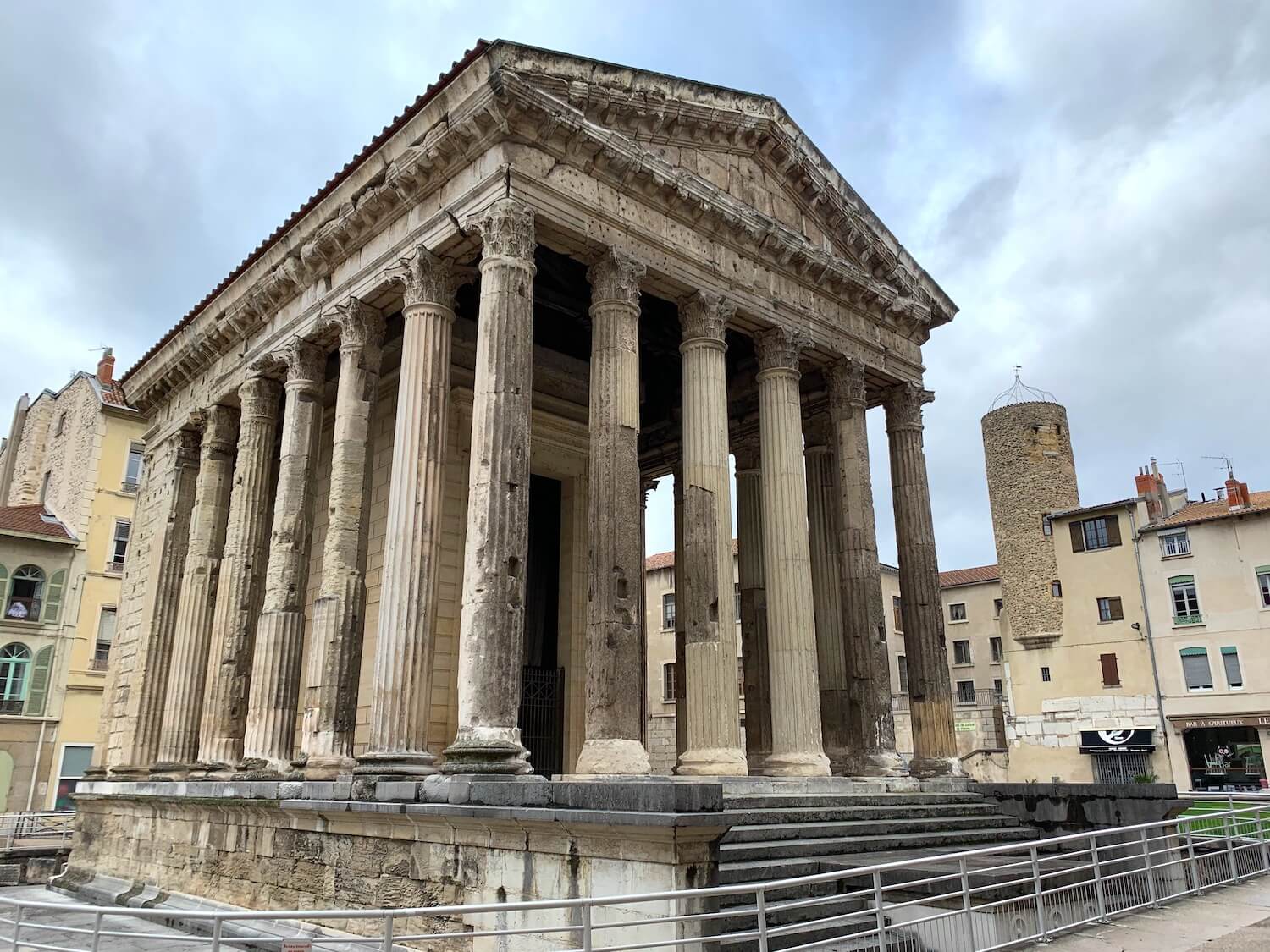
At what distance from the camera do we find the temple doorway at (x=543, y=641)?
1661 cm

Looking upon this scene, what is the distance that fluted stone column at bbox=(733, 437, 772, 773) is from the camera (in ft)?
54.9

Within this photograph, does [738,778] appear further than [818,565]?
No

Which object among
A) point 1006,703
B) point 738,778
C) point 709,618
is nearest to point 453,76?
point 709,618

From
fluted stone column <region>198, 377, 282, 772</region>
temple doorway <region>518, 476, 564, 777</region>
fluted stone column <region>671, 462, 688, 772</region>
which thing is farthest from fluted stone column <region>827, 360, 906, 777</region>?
fluted stone column <region>198, 377, 282, 772</region>

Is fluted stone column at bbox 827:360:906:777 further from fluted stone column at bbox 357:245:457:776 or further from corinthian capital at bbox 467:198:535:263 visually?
fluted stone column at bbox 357:245:457:776

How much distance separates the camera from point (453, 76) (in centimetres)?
1165

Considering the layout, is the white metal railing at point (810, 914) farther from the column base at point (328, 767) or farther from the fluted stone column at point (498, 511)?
the fluted stone column at point (498, 511)

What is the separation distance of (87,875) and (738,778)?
1246 centimetres

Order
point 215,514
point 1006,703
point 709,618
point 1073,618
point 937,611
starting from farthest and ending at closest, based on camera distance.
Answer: point 1006,703 → point 1073,618 → point 215,514 → point 937,611 → point 709,618

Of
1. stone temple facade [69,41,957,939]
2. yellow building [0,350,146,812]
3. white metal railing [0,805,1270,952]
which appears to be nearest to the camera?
white metal railing [0,805,1270,952]

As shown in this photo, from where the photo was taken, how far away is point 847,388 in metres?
15.7

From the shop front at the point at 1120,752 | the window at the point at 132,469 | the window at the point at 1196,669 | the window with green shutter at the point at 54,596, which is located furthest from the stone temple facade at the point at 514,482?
the shop front at the point at 1120,752

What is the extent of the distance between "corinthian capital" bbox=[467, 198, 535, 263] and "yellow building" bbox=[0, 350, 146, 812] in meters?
17.7

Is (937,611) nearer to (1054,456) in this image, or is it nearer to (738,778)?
(738,778)
